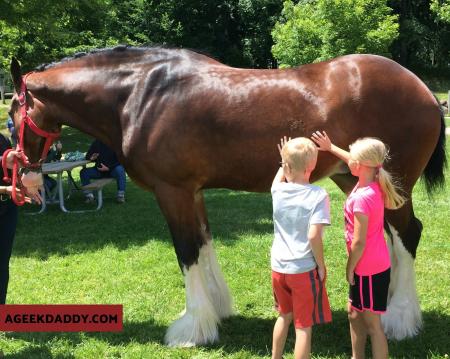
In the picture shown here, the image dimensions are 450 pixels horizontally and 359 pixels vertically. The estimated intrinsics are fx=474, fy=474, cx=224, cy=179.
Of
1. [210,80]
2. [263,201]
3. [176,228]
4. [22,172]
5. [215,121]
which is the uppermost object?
[210,80]

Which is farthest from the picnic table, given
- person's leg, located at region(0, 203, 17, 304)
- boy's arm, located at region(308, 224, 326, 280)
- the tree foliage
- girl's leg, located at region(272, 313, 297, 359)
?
the tree foliage

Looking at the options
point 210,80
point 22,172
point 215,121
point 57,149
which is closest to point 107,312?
point 22,172

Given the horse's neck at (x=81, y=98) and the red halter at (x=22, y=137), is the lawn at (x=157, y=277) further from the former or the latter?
the horse's neck at (x=81, y=98)

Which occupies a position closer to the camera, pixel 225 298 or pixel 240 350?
pixel 240 350

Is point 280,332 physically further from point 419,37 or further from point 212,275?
point 419,37

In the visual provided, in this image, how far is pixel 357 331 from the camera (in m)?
2.88

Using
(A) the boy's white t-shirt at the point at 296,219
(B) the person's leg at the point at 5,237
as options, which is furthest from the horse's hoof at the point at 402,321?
(B) the person's leg at the point at 5,237

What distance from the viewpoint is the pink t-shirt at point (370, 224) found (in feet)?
8.38

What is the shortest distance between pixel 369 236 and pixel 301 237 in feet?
1.30

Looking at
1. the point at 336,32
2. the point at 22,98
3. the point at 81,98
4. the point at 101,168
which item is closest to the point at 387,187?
the point at 81,98

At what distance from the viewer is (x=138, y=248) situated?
227 inches

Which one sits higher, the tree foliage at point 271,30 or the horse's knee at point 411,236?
the tree foliage at point 271,30

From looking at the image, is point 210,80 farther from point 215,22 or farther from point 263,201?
point 215,22

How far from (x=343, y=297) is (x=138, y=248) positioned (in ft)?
8.70
